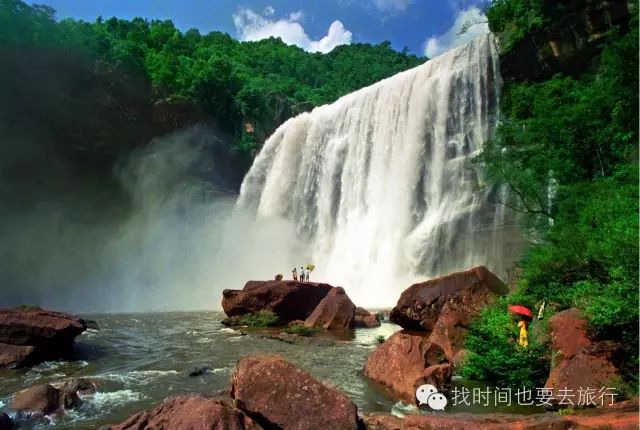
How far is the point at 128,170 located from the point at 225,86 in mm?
10455

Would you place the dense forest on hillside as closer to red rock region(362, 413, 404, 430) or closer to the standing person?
the standing person

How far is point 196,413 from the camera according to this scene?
6.13 metres

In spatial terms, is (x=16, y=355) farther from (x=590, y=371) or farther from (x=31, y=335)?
(x=590, y=371)

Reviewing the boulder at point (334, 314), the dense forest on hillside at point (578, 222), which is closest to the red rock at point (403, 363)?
the dense forest on hillside at point (578, 222)

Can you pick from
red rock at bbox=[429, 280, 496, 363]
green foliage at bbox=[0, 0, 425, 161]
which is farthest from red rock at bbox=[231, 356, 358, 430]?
green foliage at bbox=[0, 0, 425, 161]

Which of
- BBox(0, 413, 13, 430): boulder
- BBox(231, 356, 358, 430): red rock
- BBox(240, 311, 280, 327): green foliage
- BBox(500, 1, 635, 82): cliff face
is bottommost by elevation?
BBox(0, 413, 13, 430): boulder

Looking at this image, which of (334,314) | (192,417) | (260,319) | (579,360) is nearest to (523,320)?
(579,360)

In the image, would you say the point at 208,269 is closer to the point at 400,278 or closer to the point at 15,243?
the point at 15,243

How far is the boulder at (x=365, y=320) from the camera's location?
18734 mm

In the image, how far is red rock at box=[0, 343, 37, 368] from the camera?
12.3m

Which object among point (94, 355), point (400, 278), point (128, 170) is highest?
point (128, 170)

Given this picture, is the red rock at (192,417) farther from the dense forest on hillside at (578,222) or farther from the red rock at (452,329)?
the red rock at (452,329)

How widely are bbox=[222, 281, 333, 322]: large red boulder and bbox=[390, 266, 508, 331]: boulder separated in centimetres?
510

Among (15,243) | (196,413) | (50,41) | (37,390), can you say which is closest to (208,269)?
(15,243)
